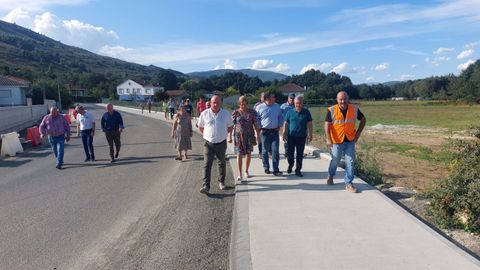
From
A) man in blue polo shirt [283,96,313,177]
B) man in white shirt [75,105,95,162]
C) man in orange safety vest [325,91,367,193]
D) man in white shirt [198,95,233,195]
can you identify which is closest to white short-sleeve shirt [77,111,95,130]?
man in white shirt [75,105,95,162]

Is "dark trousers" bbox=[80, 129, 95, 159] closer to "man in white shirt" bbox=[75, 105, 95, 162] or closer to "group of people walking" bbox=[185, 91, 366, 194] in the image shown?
"man in white shirt" bbox=[75, 105, 95, 162]

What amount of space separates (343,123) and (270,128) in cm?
200

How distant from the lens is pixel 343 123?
24.5 ft

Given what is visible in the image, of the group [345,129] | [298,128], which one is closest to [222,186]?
[298,128]

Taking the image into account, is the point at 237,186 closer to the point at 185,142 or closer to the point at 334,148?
the point at 334,148

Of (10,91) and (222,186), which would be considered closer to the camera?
(222,186)

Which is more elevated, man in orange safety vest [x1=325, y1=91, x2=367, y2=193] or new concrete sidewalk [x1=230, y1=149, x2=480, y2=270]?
man in orange safety vest [x1=325, y1=91, x2=367, y2=193]

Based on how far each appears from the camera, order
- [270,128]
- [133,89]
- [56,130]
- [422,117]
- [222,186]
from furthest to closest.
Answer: [133,89], [422,117], [56,130], [270,128], [222,186]

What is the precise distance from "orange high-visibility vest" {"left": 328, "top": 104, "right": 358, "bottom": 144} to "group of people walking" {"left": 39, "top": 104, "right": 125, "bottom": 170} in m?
6.96

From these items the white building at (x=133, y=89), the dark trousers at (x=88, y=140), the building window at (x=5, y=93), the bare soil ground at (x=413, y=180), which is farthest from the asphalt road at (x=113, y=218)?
the white building at (x=133, y=89)

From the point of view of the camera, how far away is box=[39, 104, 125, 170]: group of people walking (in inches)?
455

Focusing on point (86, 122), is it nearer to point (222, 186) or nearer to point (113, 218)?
point (222, 186)

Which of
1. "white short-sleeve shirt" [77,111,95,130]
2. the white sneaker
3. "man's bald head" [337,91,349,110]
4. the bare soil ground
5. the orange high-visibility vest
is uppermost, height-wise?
"man's bald head" [337,91,349,110]

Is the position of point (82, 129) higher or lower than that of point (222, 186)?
higher
